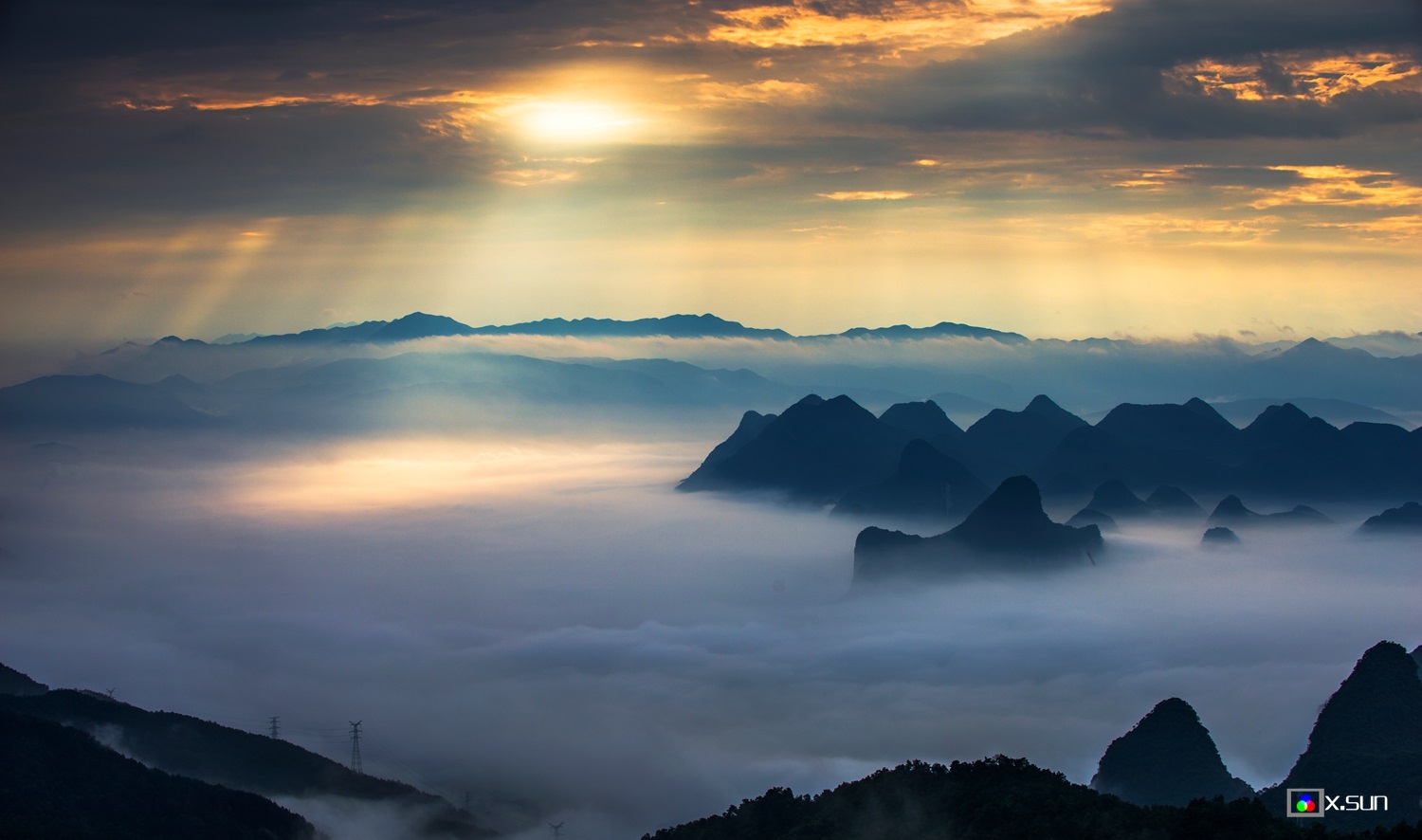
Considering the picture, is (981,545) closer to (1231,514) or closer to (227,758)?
(1231,514)

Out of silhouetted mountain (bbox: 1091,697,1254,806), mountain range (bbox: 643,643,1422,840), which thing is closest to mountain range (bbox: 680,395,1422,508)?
mountain range (bbox: 643,643,1422,840)

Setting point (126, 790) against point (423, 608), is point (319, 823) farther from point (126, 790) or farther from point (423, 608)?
point (423, 608)

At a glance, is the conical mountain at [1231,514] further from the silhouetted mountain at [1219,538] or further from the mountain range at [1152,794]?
the mountain range at [1152,794]

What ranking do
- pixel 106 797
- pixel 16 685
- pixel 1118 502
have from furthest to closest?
pixel 1118 502, pixel 16 685, pixel 106 797

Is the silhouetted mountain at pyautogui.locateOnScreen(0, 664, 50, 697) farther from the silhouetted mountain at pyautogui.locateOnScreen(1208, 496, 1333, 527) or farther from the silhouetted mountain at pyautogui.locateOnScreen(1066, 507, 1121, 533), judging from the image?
the silhouetted mountain at pyautogui.locateOnScreen(1208, 496, 1333, 527)

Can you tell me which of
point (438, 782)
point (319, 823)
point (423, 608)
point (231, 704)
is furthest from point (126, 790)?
point (423, 608)

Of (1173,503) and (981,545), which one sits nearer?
(981,545)


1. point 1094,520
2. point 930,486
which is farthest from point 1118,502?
point 930,486

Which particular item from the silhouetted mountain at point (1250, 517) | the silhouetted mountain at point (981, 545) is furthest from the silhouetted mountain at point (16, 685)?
the silhouetted mountain at point (1250, 517)
